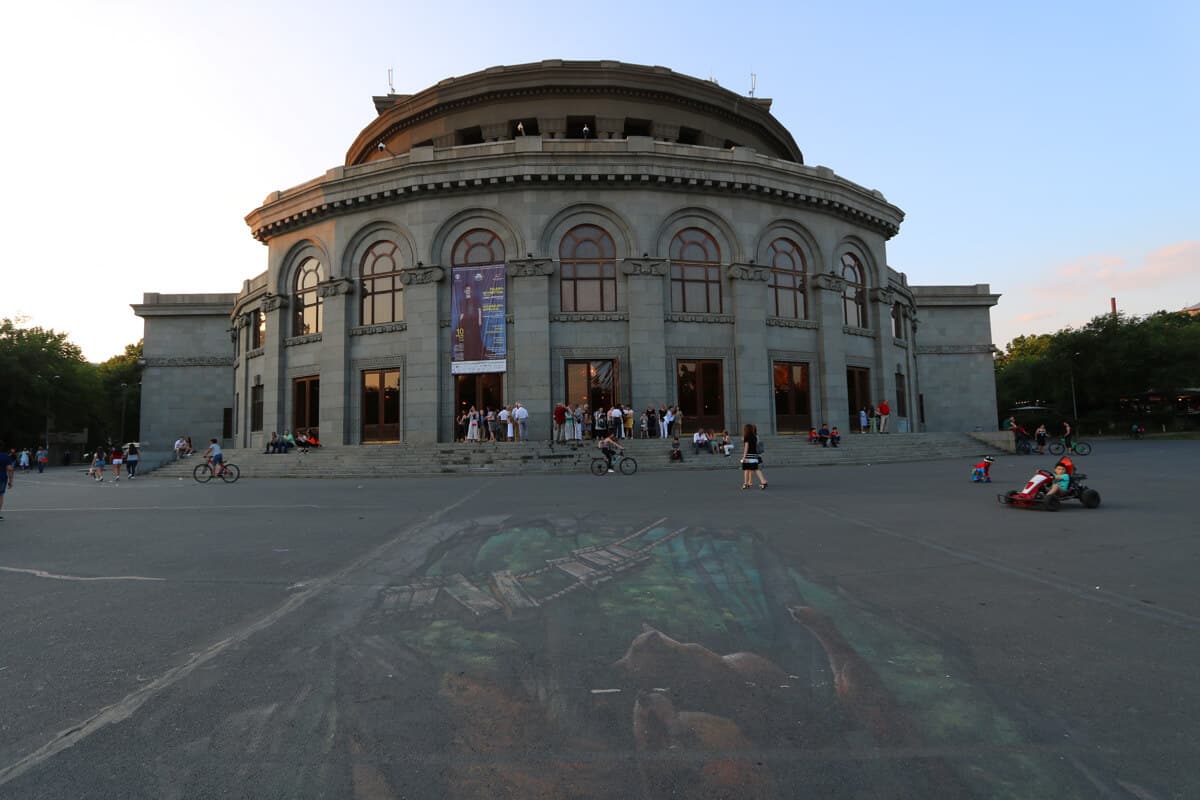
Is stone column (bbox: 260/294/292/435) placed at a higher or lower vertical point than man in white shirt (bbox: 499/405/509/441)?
higher

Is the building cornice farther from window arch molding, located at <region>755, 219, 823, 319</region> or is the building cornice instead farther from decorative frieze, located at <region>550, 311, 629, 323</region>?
decorative frieze, located at <region>550, 311, 629, 323</region>

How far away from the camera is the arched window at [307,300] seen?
3055 centimetres

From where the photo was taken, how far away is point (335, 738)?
9.50ft

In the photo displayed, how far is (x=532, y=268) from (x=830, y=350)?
14667mm

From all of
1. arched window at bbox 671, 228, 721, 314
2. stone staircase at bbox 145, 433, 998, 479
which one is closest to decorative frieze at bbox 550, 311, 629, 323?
arched window at bbox 671, 228, 721, 314

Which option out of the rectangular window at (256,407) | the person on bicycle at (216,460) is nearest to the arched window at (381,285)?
the rectangular window at (256,407)

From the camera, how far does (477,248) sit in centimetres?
2795

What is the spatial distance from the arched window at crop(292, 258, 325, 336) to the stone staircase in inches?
318

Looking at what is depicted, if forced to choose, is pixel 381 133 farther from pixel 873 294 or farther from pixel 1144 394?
pixel 1144 394

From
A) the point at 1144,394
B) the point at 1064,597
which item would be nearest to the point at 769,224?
the point at 1064,597

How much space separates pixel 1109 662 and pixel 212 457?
77.2ft

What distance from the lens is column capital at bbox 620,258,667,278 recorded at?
88.7 ft

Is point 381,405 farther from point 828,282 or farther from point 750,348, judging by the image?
point 828,282

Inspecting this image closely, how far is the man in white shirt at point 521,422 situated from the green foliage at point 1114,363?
43.1 metres
